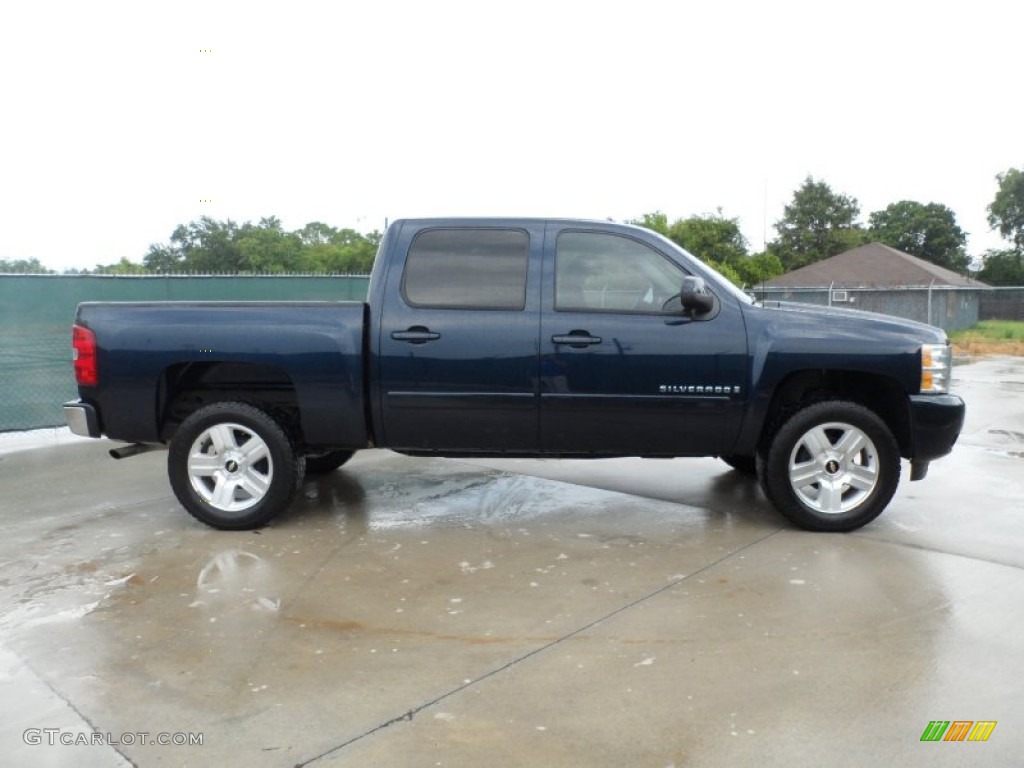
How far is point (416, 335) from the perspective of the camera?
5.40m

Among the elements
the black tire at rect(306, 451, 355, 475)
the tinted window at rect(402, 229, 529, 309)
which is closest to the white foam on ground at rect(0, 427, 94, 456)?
the black tire at rect(306, 451, 355, 475)

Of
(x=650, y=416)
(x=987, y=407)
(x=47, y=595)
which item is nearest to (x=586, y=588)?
(x=650, y=416)

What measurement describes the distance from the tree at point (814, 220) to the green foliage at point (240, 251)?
111 ft

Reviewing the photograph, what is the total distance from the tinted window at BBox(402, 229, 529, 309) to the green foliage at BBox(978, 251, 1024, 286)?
52575 millimetres

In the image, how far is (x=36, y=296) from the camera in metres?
9.12

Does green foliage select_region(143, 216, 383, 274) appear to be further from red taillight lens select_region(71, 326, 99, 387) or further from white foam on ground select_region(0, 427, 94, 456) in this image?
red taillight lens select_region(71, 326, 99, 387)

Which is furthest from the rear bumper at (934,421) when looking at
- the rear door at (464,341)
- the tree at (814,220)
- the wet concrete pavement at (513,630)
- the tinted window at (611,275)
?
the tree at (814,220)

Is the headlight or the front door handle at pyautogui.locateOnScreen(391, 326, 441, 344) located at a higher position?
the front door handle at pyautogui.locateOnScreen(391, 326, 441, 344)

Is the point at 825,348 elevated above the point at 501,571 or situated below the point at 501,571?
above

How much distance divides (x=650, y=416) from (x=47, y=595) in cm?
344

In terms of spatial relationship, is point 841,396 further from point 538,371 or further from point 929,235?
point 929,235

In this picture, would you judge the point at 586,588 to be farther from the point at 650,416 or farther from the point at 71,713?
the point at 71,713

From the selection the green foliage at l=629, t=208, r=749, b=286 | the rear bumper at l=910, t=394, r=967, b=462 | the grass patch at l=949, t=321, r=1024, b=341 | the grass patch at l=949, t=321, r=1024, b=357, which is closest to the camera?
the rear bumper at l=910, t=394, r=967, b=462

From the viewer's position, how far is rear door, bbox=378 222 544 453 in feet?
17.6
